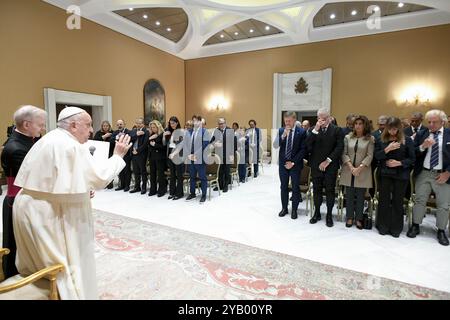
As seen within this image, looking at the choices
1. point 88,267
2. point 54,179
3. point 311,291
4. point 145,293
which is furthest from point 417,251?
point 54,179

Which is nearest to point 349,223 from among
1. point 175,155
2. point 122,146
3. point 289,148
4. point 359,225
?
point 359,225

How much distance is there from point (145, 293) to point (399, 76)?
34.6 feet

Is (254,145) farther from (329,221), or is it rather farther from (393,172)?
(393,172)

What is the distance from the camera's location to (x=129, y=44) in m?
10.1

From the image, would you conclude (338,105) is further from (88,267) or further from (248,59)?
(88,267)

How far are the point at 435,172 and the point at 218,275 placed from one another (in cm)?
327

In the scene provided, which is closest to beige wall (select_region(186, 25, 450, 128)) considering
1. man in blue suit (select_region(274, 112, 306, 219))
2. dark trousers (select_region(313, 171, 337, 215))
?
man in blue suit (select_region(274, 112, 306, 219))

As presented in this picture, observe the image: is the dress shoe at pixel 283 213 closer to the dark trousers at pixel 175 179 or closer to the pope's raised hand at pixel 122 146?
the dark trousers at pixel 175 179

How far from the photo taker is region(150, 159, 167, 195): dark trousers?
242 inches

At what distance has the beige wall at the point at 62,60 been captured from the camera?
6824 millimetres

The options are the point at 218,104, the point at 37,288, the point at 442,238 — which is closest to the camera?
the point at 37,288

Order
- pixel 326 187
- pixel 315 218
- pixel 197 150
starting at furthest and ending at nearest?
pixel 197 150 < pixel 315 218 < pixel 326 187

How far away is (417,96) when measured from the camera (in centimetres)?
908
